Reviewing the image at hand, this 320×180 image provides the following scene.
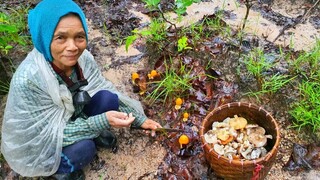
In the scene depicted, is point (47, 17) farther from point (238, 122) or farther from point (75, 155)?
point (238, 122)

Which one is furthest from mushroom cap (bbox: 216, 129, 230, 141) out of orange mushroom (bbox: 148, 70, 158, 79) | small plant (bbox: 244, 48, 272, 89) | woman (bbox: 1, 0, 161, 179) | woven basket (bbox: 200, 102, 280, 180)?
orange mushroom (bbox: 148, 70, 158, 79)

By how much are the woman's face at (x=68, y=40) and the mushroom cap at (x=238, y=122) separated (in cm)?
132

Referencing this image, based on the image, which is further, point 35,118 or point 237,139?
point 237,139

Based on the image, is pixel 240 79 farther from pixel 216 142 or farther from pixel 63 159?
pixel 63 159

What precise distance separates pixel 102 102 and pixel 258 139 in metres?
1.28

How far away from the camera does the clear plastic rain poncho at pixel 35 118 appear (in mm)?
2416

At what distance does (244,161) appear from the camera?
7.91ft

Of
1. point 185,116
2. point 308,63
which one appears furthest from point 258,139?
point 308,63

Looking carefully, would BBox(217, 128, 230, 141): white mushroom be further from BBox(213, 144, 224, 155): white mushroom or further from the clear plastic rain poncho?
the clear plastic rain poncho

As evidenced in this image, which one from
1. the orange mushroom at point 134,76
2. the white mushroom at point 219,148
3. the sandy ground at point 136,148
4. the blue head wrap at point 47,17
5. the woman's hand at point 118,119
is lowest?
the sandy ground at point 136,148

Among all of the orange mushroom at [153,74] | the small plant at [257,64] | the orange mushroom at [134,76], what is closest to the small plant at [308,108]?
the small plant at [257,64]

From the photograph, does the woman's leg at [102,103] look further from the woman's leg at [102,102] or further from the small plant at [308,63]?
the small plant at [308,63]

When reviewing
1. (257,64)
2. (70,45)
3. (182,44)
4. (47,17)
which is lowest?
(257,64)

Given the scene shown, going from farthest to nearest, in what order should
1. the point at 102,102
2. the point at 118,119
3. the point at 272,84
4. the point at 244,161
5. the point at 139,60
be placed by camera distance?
1. the point at 139,60
2. the point at 272,84
3. the point at 102,102
4. the point at 118,119
5. the point at 244,161
